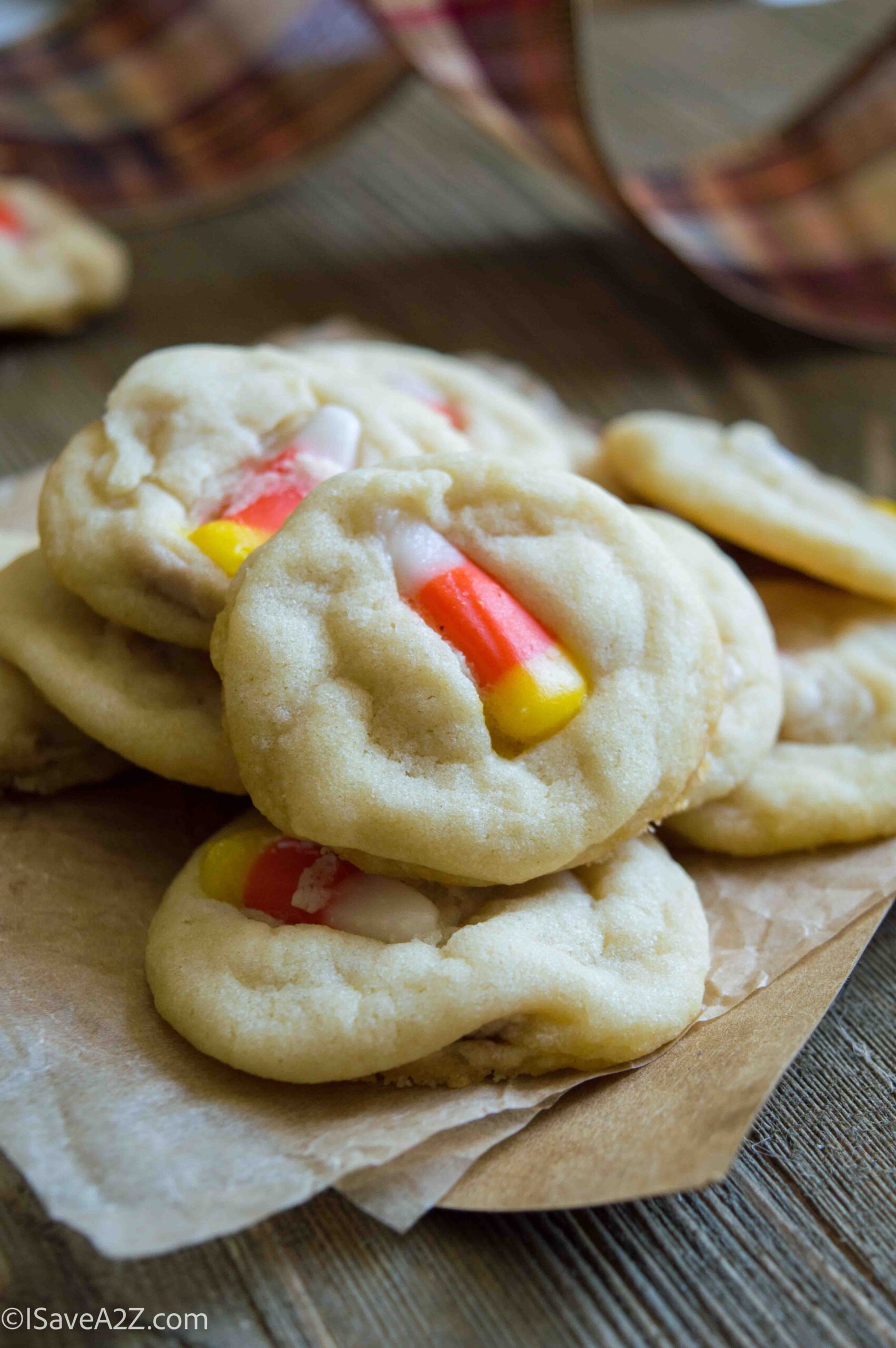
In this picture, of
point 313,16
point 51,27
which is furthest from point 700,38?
point 51,27

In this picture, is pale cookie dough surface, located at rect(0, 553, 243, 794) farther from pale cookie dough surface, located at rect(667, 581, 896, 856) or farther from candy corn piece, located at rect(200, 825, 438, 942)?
pale cookie dough surface, located at rect(667, 581, 896, 856)

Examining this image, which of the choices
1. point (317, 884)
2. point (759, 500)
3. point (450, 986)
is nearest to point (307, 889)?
point (317, 884)

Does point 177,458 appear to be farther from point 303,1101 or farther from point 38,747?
point 303,1101

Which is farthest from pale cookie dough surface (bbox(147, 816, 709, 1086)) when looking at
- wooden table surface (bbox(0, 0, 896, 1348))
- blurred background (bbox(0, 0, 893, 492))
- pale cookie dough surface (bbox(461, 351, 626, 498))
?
blurred background (bbox(0, 0, 893, 492))

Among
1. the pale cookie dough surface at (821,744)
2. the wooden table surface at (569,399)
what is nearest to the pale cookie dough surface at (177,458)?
the pale cookie dough surface at (821,744)

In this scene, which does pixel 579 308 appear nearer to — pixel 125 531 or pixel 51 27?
pixel 51 27

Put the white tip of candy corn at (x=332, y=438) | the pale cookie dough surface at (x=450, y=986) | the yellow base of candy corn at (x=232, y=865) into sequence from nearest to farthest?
the pale cookie dough surface at (x=450, y=986), the yellow base of candy corn at (x=232, y=865), the white tip of candy corn at (x=332, y=438)

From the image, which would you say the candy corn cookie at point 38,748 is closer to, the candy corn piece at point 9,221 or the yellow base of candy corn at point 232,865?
the yellow base of candy corn at point 232,865
